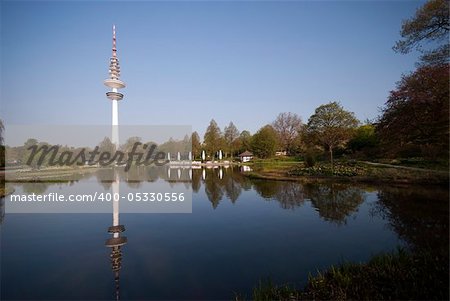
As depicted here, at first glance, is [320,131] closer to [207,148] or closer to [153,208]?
[153,208]

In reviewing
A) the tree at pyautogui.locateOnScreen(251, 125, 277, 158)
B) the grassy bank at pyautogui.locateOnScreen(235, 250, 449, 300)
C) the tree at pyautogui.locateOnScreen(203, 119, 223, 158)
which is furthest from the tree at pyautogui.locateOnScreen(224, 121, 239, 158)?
the grassy bank at pyautogui.locateOnScreen(235, 250, 449, 300)

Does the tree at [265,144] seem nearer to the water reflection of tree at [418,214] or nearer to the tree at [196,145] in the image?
the tree at [196,145]

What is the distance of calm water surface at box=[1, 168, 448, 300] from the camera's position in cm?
717

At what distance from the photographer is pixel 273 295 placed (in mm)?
6121

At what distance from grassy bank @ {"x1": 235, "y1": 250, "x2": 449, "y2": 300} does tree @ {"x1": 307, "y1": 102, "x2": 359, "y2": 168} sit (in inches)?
1189

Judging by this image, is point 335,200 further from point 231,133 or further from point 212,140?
point 231,133

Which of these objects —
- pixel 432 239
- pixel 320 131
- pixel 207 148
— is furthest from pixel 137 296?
pixel 207 148

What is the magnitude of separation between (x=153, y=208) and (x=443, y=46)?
17.2 meters

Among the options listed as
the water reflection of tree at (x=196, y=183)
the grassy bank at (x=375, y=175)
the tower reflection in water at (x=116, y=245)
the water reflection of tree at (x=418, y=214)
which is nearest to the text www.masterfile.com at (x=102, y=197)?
the water reflection of tree at (x=196, y=183)

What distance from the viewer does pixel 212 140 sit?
76625 mm

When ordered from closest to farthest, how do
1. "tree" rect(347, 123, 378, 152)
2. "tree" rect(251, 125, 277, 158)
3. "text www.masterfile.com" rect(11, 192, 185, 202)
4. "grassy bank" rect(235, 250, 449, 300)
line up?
"grassy bank" rect(235, 250, 449, 300), "text www.masterfile.com" rect(11, 192, 185, 202), "tree" rect(347, 123, 378, 152), "tree" rect(251, 125, 277, 158)

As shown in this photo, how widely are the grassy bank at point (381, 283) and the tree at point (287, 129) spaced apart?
236 ft

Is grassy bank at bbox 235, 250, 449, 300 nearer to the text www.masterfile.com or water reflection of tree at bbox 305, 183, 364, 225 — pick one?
water reflection of tree at bbox 305, 183, 364, 225

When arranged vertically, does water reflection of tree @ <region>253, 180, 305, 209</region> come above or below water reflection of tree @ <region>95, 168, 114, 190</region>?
below
